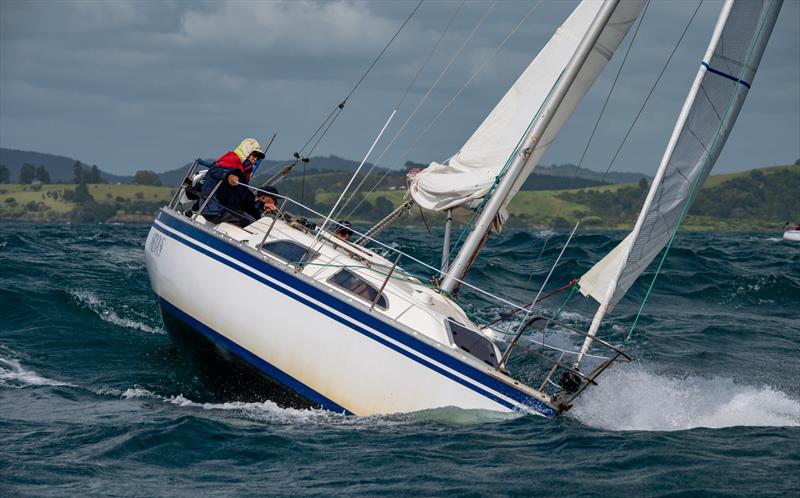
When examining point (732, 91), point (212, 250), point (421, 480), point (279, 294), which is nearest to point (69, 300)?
point (212, 250)

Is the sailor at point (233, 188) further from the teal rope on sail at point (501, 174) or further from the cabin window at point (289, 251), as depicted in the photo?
the teal rope on sail at point (501, 174)

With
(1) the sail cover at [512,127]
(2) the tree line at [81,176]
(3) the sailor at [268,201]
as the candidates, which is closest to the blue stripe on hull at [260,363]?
(3) the sailor at [268,201]

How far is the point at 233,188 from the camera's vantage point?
14.0 meters

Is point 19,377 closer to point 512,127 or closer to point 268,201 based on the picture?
point 268,201

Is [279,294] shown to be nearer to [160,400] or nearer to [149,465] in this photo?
[160,400]

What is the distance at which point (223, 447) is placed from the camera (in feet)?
31.0

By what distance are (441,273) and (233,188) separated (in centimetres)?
378

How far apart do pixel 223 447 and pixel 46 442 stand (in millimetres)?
1692

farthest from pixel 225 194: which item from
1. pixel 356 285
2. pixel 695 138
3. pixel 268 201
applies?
pixel 695 138

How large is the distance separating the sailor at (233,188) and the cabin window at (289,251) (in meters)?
1.20

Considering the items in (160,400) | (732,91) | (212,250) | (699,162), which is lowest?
(160,400)

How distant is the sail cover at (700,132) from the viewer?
10734mm

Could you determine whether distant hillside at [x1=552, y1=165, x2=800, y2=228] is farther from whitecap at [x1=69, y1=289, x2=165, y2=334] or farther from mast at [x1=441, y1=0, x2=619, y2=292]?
mast at [x1=441, y1=0, x2=619, y2=292]

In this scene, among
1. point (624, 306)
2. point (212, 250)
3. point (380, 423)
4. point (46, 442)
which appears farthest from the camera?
point (624, 306)
